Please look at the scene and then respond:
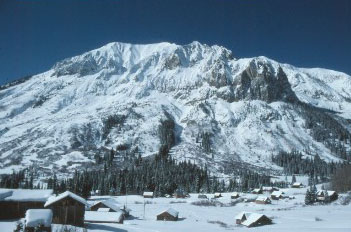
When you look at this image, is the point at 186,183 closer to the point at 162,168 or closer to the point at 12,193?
the point at 162,168

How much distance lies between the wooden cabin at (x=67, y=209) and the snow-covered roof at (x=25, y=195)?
19.9ft

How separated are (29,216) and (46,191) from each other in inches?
1118

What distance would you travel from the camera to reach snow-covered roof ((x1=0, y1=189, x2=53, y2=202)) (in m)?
59.9

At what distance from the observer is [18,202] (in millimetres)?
60438

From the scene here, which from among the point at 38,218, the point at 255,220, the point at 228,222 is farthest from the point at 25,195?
the point at 255,220

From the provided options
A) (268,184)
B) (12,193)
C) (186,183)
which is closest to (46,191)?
(12,193)

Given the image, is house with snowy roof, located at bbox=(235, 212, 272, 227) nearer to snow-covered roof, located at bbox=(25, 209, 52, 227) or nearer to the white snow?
the white snow

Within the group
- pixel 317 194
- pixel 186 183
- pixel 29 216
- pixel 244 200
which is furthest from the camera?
pixel 186 183

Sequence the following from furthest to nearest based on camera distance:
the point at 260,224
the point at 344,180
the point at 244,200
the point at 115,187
→ the point at 115,187, the point at 344,180, the point at 244,200, the point at 260,224

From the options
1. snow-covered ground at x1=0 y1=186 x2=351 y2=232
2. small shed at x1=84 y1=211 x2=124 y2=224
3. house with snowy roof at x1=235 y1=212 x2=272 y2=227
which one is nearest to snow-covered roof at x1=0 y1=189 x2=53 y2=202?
snow-covered ground at x1=0 y1=186 x2=351 y2=232

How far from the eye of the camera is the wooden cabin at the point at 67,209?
5544cm

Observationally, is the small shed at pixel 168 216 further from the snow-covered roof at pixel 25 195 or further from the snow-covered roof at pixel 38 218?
the snow-covered roof at pixel 38 218

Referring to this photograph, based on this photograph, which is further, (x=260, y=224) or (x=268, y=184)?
(x=268, y=184)

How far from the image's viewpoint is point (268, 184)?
189375mm
